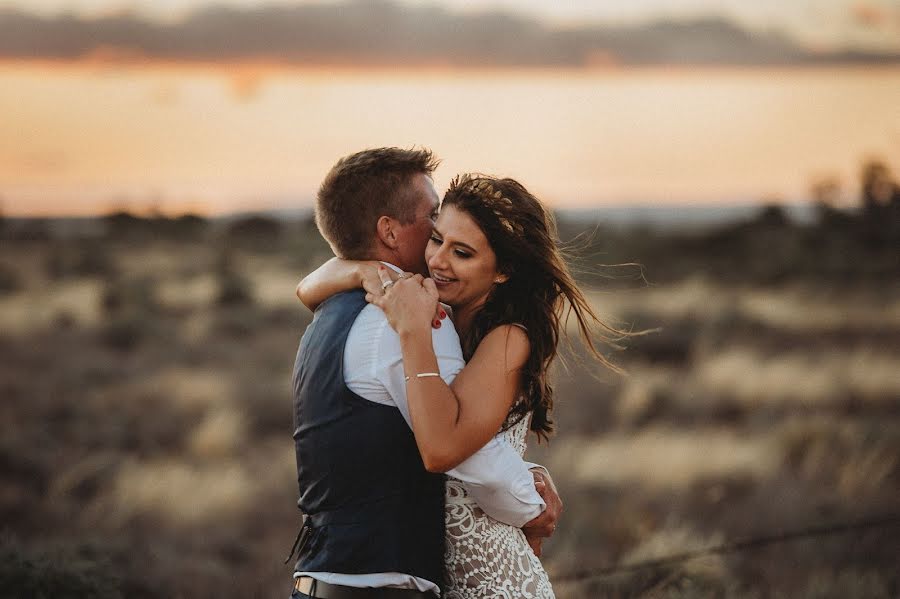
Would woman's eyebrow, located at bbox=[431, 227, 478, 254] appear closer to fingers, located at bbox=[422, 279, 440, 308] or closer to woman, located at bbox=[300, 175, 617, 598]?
woman, located at bbox=[300, 175, 617, 598]

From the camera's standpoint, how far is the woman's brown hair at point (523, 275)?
2908mm

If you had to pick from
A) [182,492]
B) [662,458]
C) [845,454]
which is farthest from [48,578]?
[845,454]

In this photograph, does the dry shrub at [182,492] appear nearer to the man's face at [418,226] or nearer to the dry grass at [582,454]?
the dry grass at [582,454]

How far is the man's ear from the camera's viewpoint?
2.94m

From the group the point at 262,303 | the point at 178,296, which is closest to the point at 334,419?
the point at 262,303

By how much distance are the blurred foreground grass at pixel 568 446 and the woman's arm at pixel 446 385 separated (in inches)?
36.7

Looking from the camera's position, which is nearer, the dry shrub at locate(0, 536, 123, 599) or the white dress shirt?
the white dress shirt

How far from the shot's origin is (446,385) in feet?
8.57

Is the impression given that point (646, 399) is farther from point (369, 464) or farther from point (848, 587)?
point (369, 464)

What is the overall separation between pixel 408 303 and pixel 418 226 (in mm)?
404

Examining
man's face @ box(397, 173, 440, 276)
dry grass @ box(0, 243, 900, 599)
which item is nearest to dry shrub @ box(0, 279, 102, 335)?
dry grass @ box(0, 243, 900, 599)

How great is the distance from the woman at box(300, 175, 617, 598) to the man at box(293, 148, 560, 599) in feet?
0.22

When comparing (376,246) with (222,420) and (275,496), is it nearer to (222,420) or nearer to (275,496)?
(275,496)

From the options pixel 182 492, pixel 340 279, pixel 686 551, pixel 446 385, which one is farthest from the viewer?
pixel 182 492
